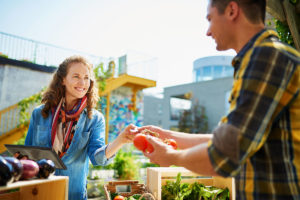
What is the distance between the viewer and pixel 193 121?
24.6 metres

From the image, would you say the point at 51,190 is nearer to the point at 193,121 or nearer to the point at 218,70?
the point at 193,121

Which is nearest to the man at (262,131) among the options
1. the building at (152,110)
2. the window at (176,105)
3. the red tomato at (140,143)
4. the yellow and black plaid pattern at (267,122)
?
the yellow and black plaid pattern at (267,122)

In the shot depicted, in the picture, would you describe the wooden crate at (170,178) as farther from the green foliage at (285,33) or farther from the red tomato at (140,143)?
the green foliage at (285,33)

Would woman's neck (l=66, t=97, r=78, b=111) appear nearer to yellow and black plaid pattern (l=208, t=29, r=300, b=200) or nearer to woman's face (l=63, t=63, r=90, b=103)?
woman's face (l=63, t=63, r=90, b=103)

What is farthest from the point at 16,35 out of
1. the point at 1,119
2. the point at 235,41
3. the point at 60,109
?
the point at 235,41

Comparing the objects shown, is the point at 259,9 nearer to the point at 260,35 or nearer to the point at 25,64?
the point at 260,35

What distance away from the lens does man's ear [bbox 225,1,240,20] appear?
114cm

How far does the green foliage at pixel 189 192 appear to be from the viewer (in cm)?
261

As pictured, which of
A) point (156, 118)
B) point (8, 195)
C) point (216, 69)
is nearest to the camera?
point (8, 195)

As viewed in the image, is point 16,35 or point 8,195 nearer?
point 8,195

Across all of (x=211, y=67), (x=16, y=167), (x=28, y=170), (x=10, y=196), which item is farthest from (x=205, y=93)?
(x=16, y=167)

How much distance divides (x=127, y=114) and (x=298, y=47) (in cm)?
1119

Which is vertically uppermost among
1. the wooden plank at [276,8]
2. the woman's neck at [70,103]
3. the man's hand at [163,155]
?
the wooden plank at [276,8]

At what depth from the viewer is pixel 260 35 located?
1084 millimetres
